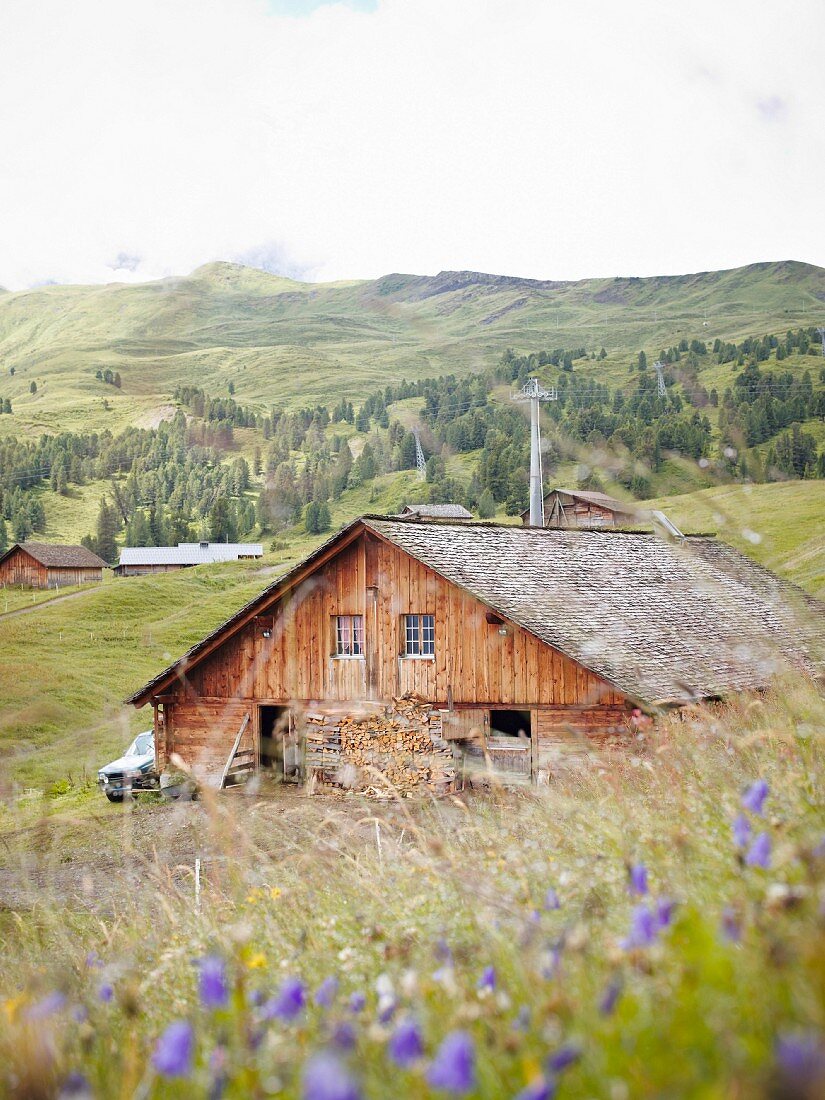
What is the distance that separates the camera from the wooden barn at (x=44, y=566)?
337ft

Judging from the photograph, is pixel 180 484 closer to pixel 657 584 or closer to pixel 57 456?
pixel 57 456

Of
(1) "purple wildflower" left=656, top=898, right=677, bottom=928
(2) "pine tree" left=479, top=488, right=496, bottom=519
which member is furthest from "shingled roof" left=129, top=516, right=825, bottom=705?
(2) "pine tree" left=479, top=488, right=496, bottom=519

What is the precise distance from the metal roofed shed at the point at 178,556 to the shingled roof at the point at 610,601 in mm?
82067

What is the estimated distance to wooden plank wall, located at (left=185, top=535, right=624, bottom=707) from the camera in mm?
23375

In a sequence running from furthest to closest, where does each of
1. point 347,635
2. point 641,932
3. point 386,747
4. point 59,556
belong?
point 59,556, point 347,635, point 386,747, point 641,932

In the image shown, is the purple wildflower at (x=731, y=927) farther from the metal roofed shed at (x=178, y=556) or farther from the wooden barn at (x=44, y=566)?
the metal roofed shed at (x=178, y=556)

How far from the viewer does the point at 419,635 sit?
82.6ft

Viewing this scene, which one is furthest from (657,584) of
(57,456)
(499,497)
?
(57,456)

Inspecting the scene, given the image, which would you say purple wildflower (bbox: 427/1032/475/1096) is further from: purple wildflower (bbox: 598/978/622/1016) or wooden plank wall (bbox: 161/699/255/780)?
wooden plank wall (bbox: 161/699/255/780)

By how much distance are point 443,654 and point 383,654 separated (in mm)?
1808

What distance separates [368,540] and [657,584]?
29.0 feet

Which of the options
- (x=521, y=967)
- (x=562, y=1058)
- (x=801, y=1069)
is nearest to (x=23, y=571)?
(x=521, y=967)

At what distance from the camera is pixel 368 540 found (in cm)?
2562

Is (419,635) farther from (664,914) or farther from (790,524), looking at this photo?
(790,524)
